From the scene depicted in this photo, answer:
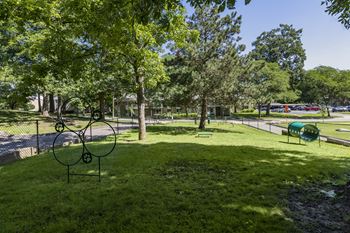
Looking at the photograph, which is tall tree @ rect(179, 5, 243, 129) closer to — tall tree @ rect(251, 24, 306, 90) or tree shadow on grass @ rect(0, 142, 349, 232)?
tree shadow on grass @ rect(0, 142, 349, 232)

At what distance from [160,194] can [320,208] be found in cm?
238

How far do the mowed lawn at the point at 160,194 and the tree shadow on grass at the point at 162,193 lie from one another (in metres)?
0.01

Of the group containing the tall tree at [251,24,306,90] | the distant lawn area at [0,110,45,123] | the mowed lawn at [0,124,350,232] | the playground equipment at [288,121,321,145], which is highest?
the tall tree at [251,24,306,90]

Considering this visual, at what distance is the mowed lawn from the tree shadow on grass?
12 mm

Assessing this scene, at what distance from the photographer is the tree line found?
287 inches

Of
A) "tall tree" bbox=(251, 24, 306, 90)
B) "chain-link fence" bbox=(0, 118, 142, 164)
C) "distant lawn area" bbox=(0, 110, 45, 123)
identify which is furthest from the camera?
"tall tree" bbox=(251, 24, 306, 90)

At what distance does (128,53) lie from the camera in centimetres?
1069

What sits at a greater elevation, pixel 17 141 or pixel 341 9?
pixel 341 9

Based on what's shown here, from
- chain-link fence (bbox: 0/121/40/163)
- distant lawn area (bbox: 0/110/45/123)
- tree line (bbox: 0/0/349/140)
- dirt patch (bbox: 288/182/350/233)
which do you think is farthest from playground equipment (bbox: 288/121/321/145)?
distant lawn area (bbox: 0/110/45/123)

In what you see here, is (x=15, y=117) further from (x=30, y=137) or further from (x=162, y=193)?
(x=162, y=193)

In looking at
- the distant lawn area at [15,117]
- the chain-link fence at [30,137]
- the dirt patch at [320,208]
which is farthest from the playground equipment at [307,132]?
the distant lawn area at [15,117]

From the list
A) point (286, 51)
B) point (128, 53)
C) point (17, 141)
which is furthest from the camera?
point (286, 51)

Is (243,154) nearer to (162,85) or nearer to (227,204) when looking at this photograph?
(227,204)

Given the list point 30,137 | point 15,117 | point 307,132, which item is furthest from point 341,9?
point 15,117
